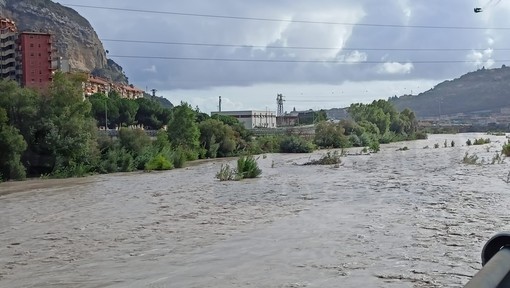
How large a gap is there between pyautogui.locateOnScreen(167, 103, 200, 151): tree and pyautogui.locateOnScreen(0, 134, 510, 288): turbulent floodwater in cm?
3265

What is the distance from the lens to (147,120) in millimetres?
88188

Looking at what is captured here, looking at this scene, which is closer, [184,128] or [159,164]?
[159,164]

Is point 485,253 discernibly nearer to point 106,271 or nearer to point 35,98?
point 106,271

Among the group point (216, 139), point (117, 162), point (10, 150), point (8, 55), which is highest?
point (8, 55)

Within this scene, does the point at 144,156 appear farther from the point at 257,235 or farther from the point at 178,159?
the point at 257,235

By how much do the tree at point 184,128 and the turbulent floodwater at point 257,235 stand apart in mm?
32645

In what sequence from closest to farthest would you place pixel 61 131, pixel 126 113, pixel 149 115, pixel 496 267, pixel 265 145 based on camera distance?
1. pixel 496 267
2. pixel 61 131
3. pixel 265 145
4. pixel 126 113
5. pixel 149 115

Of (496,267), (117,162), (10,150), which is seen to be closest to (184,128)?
(117,162)

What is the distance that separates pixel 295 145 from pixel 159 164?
1150 inches

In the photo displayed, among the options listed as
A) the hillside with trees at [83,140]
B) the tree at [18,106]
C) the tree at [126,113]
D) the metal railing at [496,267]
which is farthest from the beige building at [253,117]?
the metal railing at [496,267]

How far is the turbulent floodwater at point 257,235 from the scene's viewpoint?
1009 cm

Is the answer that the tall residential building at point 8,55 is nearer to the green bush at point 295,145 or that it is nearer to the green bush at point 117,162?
the green bush at point 295,145

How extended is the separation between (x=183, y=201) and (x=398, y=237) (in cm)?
1262

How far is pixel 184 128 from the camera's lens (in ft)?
203
